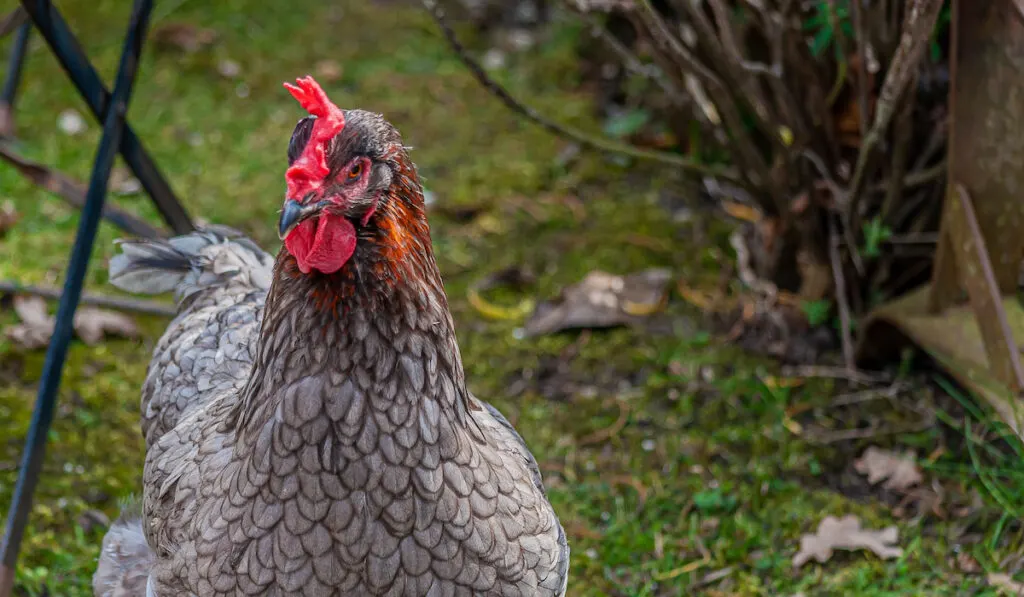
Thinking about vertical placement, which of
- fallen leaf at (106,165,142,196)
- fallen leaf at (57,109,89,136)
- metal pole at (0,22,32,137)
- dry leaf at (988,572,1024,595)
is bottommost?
dry leaf at (988,572,1024,595)

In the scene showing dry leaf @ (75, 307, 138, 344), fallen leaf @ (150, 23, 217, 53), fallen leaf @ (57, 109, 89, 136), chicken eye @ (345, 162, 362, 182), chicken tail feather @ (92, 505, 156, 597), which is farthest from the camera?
fallen leaf @ (150, 23, 217, 53)

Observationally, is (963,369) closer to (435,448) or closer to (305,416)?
(435,448)

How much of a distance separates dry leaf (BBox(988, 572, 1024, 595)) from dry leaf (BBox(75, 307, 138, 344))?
2.90 meters

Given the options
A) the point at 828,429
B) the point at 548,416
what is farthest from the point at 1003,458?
the point at 548,416

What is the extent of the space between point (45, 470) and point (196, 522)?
5.13 ft

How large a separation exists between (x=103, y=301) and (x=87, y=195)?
1.02m

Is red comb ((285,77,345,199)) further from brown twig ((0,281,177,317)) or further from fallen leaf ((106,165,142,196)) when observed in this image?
fallen leaf ((106,165,142,196))

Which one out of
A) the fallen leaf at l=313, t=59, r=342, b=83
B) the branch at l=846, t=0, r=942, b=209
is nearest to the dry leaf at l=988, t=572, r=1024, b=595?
the branch at l=846, t=0, r=942, b=209

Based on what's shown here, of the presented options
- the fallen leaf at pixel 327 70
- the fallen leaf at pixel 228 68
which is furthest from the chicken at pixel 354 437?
the fallen leaf at pixel 228 68

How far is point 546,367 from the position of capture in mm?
3826

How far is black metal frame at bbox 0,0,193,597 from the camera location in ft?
8.70

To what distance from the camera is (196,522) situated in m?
Result: 2.02

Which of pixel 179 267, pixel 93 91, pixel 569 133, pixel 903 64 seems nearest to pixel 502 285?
pixel 569 133

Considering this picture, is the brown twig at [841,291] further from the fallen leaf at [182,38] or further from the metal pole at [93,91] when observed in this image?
the fallen leaf at [182,38]
